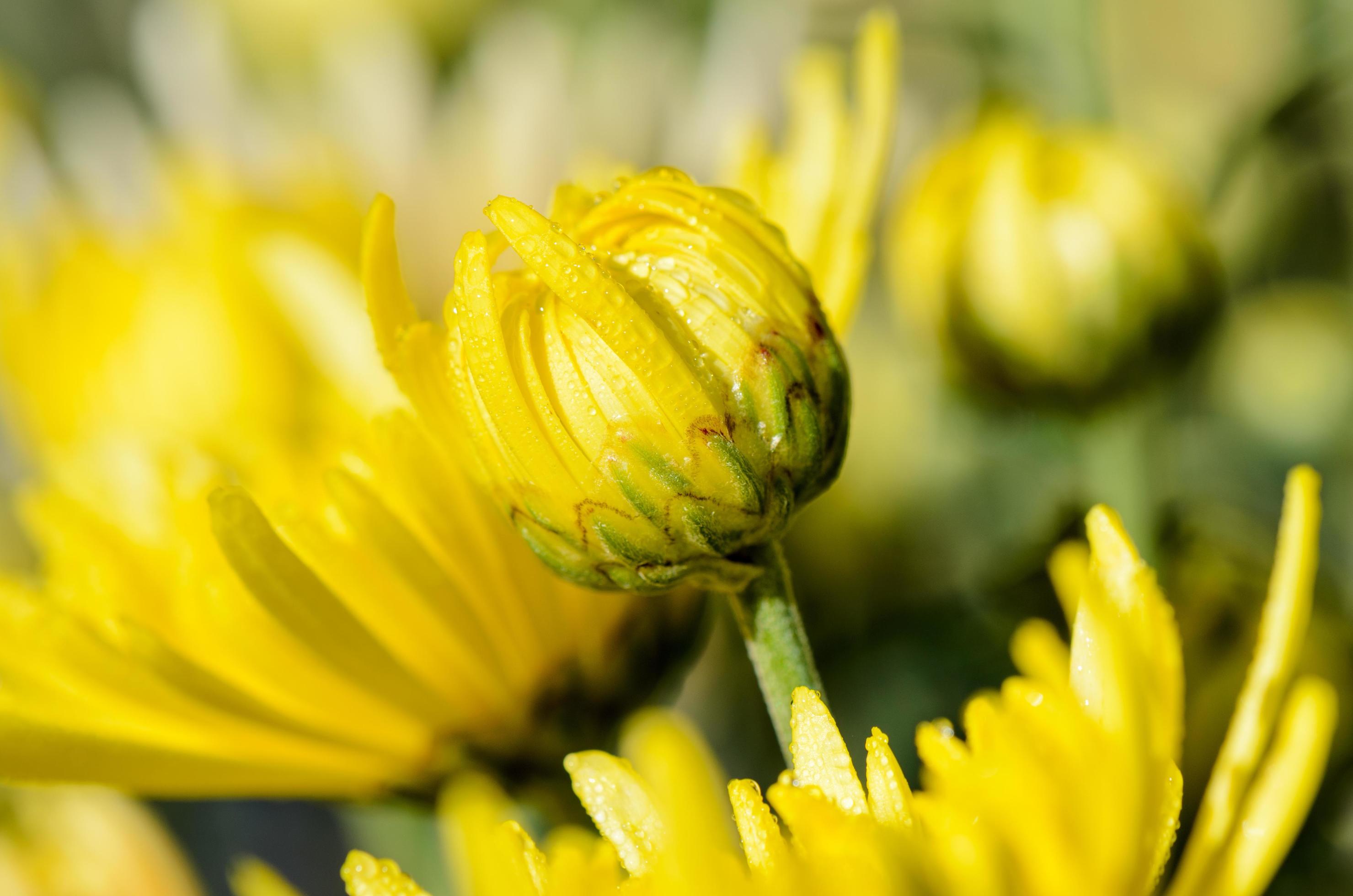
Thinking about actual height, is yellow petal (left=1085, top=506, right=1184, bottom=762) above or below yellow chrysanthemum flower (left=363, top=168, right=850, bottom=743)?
below

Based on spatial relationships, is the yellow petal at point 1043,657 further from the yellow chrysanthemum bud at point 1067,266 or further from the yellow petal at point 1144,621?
the yellow chrysanthemum bud at point 1067,266

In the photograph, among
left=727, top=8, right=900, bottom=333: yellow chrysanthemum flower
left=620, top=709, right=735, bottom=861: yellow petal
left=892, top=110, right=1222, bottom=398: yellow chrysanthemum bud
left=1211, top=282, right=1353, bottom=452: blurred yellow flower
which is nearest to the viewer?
left=620, top=709, right=735, bottom=861: yellow petal

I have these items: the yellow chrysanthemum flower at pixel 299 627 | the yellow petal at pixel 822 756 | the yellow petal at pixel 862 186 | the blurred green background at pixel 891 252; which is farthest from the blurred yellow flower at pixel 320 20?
the yellow petal at pixel 822 756

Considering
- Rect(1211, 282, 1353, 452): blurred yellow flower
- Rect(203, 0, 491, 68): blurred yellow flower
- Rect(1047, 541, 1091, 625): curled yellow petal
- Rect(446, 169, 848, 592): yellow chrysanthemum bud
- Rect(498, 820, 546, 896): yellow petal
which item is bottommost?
Rect(498, 820, 546, 896): yellow petal

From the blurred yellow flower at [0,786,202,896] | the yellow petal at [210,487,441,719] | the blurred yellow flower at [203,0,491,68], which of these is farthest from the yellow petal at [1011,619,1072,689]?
the blurred yellow flower at [203,0,491,68]

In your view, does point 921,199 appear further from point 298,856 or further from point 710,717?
point 298,856

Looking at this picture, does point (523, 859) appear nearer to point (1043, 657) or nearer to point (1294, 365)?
point (1043, 657)

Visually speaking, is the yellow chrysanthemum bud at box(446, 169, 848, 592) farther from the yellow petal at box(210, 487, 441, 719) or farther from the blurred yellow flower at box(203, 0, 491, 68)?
the blurred yellow flower at box(203, 0, 491, 68)
